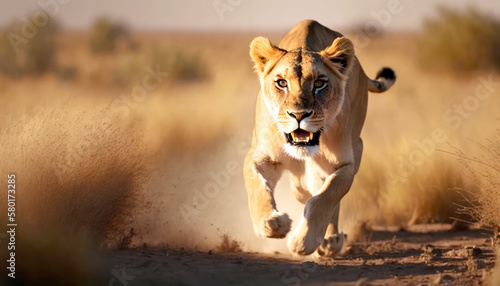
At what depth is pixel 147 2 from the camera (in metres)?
46.4

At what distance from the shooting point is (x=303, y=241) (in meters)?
7.64

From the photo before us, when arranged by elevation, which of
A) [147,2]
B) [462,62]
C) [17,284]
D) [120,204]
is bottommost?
[17,284]

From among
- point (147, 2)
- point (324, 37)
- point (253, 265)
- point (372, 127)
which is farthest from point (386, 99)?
point (147, 2)

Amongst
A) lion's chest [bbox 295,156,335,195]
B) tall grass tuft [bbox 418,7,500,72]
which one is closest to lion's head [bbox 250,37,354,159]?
lion's chest [bbox 295,156,335,195]

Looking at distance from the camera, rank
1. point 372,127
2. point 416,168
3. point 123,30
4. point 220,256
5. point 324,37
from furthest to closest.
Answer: point 123,30, point 372,127, point 416,168, point 324,37, point 220,256

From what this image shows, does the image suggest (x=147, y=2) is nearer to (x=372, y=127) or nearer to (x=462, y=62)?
(x=462, y=62)

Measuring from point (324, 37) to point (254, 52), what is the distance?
4.36ft

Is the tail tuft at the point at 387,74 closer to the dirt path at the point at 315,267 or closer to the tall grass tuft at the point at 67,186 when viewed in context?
the dirt path at the point at 315,267

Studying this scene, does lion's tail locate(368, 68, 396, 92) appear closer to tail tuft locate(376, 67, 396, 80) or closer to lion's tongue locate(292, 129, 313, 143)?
tail tuft locate(376, 67, 396, 80)

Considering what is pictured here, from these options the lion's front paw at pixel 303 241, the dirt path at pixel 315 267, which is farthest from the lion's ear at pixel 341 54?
the dirt path at pixel 315 267

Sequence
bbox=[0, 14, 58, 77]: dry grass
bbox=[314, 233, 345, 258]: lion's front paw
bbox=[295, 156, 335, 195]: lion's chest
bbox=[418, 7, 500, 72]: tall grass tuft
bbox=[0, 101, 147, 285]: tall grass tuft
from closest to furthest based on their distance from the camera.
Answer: bbox=[0, 101, 147, 285]: tall grass tuft → bbox=[295, 156, 335, 195]: lion's chest → bbox=[314, 233, 345, 258]: lion's front paw → bbox=[418, 7, 500, 72]: tall grass tuft → bbox=[0, 14, 58, 77]: dry grass

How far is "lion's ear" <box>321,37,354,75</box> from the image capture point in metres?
8.43

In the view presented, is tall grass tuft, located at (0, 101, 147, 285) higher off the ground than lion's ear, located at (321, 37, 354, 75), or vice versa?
lion's ear, located at (321, 37, 354, 75)

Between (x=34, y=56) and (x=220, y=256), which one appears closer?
(x=220, y=256)
